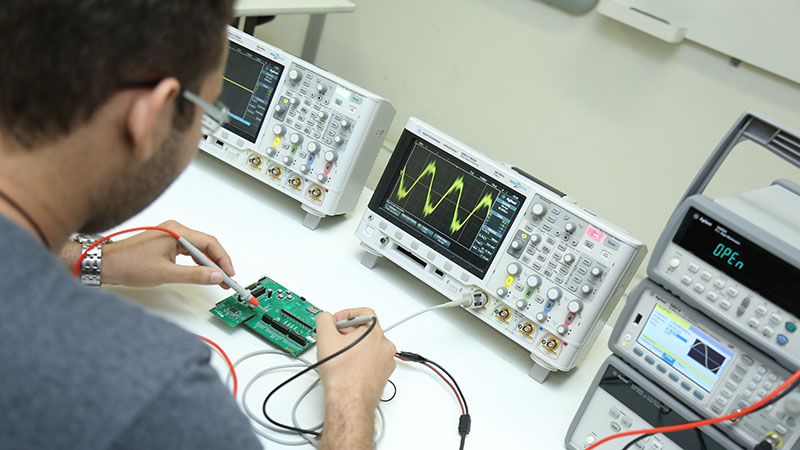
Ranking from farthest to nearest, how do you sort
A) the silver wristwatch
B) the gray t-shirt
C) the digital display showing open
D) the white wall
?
the white wall, the silver wristwatch, the digital display showing open, the gray t-shirt

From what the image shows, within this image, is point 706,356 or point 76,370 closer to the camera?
point 76,370

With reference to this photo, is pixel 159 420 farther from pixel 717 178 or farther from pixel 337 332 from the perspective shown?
pixel 717 178

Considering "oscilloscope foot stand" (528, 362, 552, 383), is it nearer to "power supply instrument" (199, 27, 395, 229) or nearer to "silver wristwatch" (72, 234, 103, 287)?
"power supply instrument" (199, 27, 395, 229)

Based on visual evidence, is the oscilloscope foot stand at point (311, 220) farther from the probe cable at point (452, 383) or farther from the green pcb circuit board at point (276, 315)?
the probe cable at point (452, 383)

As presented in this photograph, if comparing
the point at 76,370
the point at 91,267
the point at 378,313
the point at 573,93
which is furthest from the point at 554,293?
the point at 573,93

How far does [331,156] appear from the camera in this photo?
5.85 ft

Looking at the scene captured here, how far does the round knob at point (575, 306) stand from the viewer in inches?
58.9

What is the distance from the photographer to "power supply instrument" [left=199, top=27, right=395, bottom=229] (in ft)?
5.86

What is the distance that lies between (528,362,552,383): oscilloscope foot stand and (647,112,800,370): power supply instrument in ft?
1.40

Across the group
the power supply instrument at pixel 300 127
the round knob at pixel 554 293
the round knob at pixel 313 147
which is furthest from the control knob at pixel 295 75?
the round knob at pixel 554 293

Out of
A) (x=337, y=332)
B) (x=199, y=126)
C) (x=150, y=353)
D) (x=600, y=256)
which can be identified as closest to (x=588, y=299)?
(x=600, y=256)

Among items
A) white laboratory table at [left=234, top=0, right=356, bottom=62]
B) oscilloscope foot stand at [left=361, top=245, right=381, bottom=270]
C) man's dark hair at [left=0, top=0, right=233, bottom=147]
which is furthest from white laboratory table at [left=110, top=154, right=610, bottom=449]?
man's dark hair at [left=0, top=0, right=233, bottom=147]

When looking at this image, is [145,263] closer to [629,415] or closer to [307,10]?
[629,415]

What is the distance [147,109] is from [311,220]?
1.13m
